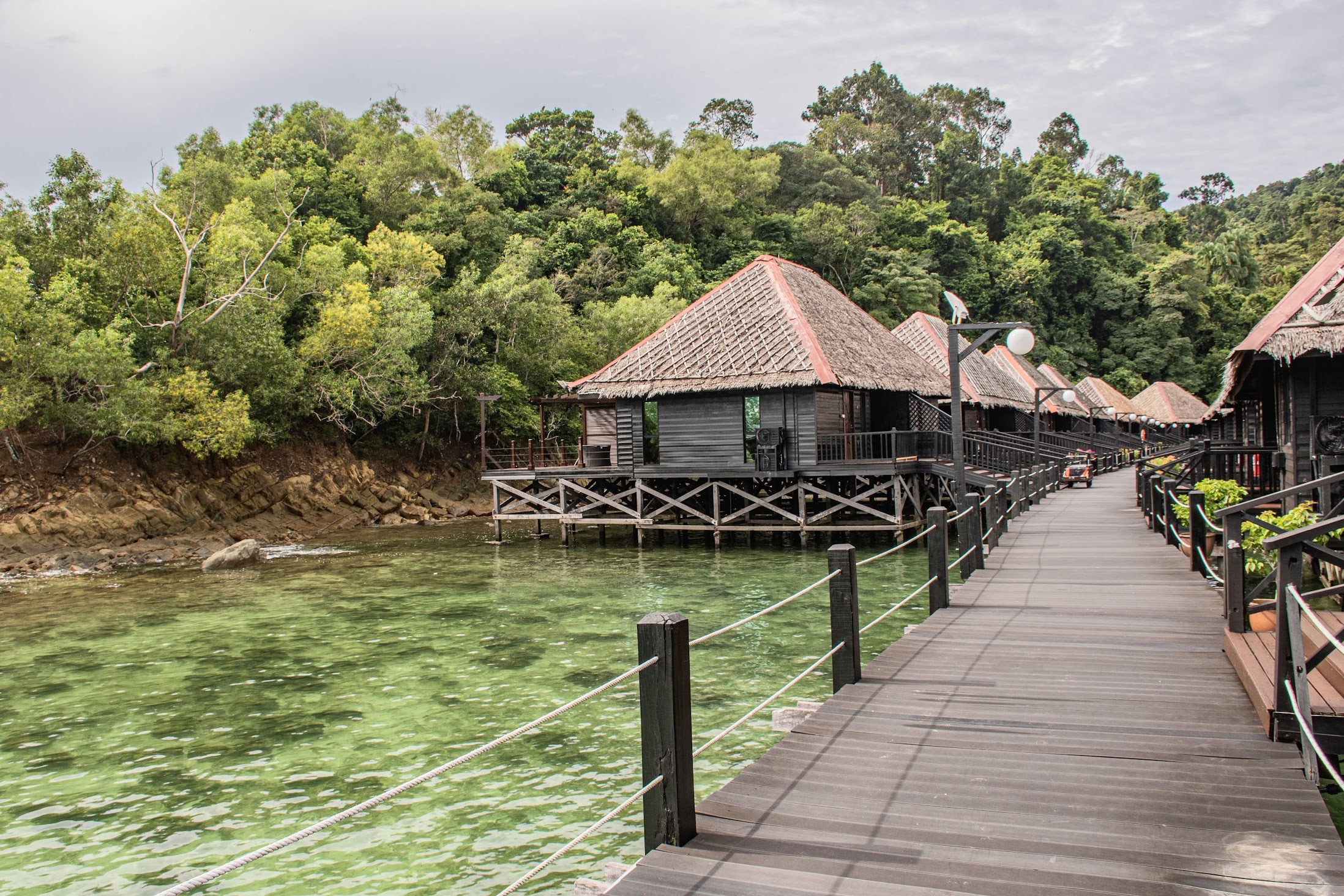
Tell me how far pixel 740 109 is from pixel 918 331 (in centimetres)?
4975

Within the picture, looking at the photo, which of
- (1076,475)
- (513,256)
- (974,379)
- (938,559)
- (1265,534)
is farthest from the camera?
(513,256)

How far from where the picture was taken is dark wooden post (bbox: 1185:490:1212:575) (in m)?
10.8

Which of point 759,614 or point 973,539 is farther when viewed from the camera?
point 973,539

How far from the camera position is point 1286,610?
4.60 metres

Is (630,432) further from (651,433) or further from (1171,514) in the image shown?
(1171,514)

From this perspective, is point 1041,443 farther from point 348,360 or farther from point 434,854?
point 434,854

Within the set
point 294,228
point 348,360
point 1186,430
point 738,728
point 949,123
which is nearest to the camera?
point 738,728

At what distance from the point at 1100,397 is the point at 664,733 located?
58.9 metres

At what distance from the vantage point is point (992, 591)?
10.6 metres

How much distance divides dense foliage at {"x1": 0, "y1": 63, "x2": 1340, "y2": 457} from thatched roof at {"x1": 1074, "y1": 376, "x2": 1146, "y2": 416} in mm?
10791

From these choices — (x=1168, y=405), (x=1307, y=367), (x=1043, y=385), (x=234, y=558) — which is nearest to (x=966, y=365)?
(x=1043, y=385)

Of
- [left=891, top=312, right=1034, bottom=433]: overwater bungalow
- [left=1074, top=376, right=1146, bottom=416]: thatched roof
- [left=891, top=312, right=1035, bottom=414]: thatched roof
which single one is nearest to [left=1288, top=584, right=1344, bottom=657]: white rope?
[left=891, top=312, right=1034, bottom=433]: overwater bungalow

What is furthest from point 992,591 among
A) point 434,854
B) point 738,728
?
point 434,854

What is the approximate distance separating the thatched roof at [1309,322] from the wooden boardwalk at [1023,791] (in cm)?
610
